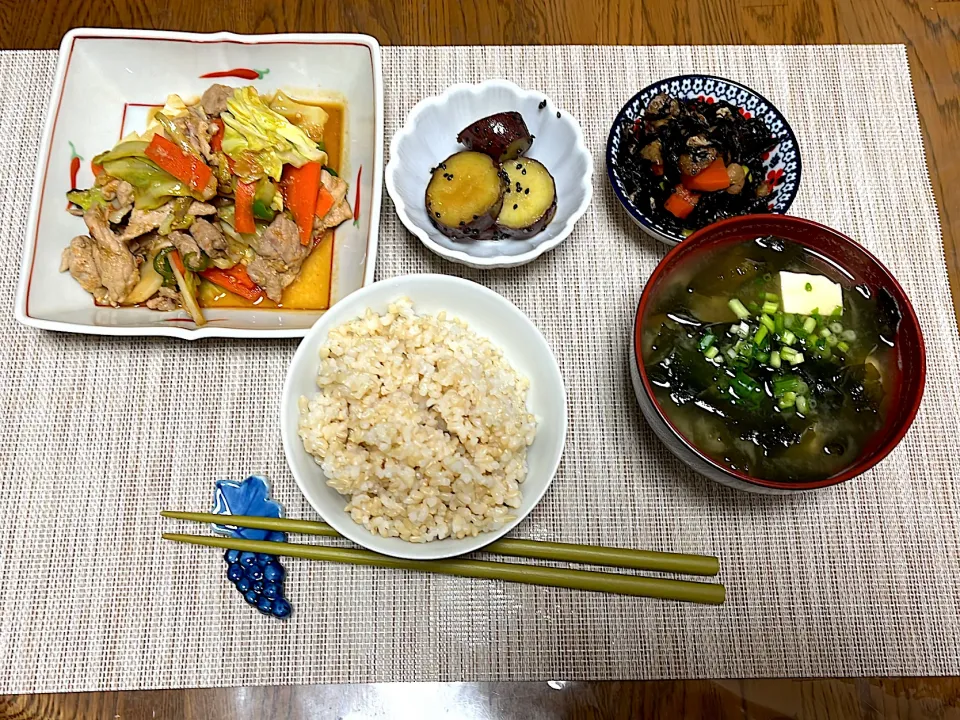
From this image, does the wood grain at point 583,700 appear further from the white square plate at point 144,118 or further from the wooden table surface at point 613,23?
the wooden table surface at point 613,23

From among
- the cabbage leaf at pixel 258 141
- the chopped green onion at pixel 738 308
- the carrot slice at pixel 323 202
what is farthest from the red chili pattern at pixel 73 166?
the chopped green onion at pixel 738 308

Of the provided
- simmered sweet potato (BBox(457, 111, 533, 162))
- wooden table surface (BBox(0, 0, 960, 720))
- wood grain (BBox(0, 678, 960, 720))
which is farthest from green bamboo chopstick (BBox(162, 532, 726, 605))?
wooden table surface (BBox(0, 0, 960, 720))

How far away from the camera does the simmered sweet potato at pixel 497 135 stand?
230cm

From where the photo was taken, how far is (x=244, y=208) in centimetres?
233

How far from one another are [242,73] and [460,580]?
2145 millimetres

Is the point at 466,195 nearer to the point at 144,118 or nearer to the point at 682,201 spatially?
the point at 682,201

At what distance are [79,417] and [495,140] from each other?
1.84 metres

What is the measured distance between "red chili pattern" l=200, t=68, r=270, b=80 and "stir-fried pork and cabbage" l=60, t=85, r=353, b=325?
0.49 feet

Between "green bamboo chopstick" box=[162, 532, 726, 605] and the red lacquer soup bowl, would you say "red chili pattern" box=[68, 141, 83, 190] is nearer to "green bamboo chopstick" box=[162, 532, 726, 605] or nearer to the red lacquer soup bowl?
"green bamboo chopstick" box=[162, 532, 726, 605]

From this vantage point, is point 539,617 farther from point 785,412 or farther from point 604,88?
point 604,88

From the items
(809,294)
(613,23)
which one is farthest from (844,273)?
(613,23)

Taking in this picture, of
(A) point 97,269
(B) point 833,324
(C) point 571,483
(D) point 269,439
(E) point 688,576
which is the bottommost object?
(E) point 688,576

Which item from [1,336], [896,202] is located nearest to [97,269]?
[1,336]

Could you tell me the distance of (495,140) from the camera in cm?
230
